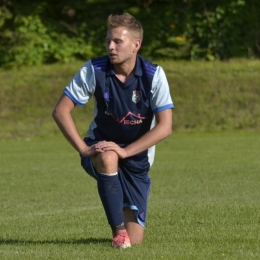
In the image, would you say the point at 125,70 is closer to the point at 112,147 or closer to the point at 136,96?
the point at 136,96

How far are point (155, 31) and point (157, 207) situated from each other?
19662 millimetres

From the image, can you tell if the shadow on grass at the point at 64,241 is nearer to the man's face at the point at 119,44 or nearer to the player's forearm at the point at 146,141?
the player's forearm at the point at 146,141

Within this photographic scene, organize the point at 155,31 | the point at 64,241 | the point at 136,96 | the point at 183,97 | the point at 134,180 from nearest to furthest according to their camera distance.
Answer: the point at 136,96
the point at 134,180
the point at 64,241
the point at 183,97
the point at 155,31

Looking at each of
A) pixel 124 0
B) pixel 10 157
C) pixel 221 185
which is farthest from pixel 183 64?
pixel 221 185

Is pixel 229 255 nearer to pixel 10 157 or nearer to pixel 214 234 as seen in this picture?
pixel 214 234

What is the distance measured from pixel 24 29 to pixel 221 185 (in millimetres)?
17327

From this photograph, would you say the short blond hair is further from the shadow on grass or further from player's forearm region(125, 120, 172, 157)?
the shadow on grass

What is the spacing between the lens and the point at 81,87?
6.42 metres

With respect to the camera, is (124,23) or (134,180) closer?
(124,23)

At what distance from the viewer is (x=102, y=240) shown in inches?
277

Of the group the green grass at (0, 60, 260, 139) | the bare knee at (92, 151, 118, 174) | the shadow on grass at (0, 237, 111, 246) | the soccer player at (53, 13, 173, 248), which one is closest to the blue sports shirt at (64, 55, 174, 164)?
the soccer player at (53, 13, 173, 248)

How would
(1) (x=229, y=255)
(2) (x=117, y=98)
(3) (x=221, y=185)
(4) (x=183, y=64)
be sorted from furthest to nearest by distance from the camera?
(4) (x=183, y=64) → (3) (x=221, y=185) → (2) (x=117, y=98) → (1) (x=229, y=255)

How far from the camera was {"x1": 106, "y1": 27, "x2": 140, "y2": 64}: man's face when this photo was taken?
636cm

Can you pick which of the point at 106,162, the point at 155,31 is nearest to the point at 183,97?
the point at 155,31
